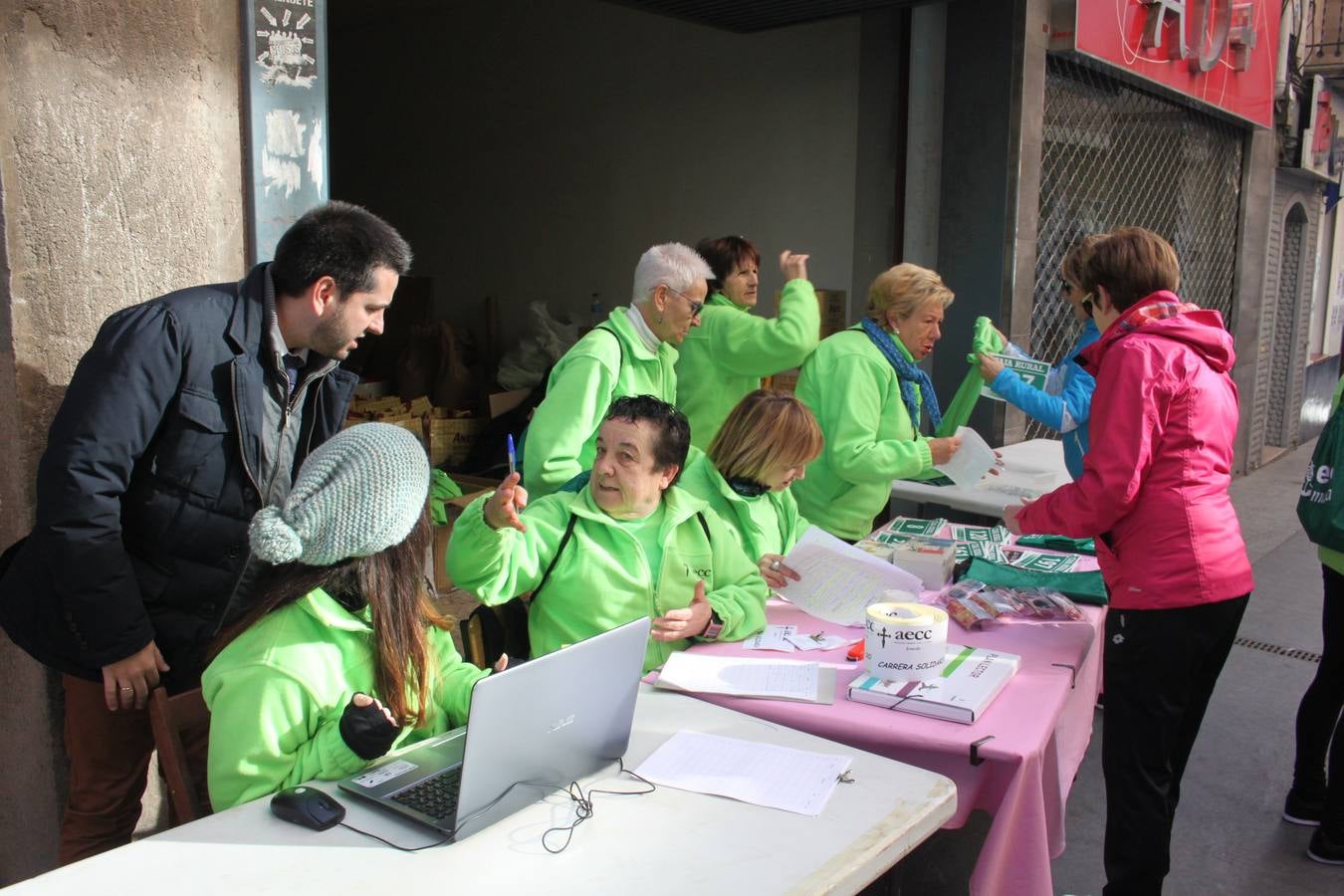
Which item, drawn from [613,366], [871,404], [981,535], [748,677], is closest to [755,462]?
[613,366]

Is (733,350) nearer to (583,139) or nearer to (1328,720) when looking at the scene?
(1328,720)

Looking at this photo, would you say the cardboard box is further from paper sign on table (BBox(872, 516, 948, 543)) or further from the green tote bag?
the green tote bag

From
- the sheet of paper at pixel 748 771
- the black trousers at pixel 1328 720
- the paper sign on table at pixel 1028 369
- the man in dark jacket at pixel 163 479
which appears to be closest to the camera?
the sheet of paper at pixel 748 771

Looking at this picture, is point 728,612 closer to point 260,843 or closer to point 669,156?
point 260,843

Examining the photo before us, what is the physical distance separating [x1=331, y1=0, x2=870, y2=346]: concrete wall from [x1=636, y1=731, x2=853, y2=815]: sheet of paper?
476cm

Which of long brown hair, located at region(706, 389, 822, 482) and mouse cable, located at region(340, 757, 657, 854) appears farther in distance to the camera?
long brown hair, located at region(706, 389, 822, 482)

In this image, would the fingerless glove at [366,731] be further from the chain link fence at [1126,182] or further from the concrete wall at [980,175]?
the chain link fence at [1126,182]

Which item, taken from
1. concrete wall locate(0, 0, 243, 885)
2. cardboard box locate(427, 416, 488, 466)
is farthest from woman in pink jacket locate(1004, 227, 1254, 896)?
cardboard box locate(427, 416, 488, 466)

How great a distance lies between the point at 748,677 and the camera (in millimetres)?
2479

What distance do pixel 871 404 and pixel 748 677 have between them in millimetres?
1403

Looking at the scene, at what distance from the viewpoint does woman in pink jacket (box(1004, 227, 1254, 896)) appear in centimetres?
258

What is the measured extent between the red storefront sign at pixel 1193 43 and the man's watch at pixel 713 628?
14.8 feet

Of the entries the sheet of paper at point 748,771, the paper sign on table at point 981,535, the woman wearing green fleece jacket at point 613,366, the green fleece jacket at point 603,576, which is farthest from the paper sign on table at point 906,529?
the sheet of paper at point 748,771

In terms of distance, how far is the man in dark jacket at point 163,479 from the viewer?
2.09 meters
